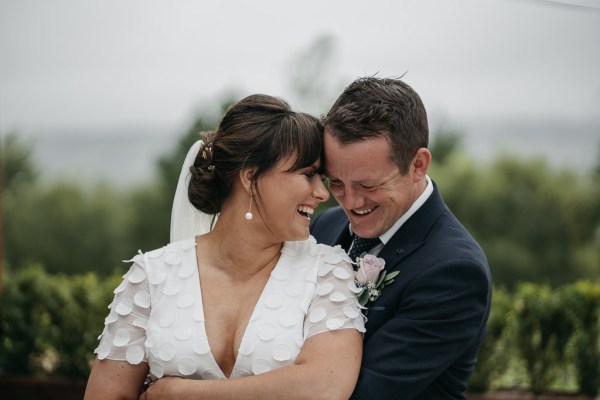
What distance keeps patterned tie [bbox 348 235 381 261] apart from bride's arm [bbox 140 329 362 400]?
0.50 meters

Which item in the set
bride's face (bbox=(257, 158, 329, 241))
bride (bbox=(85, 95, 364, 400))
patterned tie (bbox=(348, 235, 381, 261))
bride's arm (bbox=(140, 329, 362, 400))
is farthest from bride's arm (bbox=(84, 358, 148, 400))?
patterned tie (bbox=(348, 235, 381, 261))

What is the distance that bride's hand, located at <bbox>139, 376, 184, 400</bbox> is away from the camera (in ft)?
8.07

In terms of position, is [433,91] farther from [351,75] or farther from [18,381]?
[18,381]

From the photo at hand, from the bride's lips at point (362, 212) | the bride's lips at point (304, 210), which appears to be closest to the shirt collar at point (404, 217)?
the bride's lips at point (362, 212)

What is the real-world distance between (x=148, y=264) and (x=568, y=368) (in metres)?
3.93

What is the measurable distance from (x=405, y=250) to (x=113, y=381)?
3.62 ft

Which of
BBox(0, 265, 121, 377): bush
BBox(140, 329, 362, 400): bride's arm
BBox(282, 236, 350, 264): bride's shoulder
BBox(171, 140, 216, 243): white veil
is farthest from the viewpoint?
BBox(0, 265, 121, 377): bush

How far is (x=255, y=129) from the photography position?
2.60 metres

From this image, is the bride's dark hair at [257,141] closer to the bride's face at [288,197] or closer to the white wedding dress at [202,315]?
the bride's face at [288,197]

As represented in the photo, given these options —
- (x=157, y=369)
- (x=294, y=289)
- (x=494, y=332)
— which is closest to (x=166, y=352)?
(x=157, y=369)

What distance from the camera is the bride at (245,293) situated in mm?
2512

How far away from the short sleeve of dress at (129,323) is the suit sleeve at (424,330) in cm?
76

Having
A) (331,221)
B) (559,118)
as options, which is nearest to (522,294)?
(331,221)

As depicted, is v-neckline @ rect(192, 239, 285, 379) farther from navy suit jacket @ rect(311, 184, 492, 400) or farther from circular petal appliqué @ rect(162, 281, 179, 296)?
navy suit jacket @ rect(311, 184, 492, 400)
